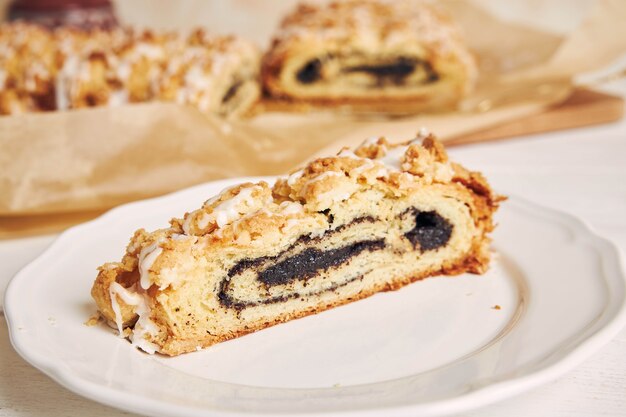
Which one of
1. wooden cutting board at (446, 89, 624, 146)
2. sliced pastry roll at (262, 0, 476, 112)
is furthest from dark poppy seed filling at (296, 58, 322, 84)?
wooden cutting board at (446, 89, 624, 146)

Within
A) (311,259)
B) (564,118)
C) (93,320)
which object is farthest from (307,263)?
(564,118)

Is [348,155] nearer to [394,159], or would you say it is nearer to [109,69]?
[394,159]

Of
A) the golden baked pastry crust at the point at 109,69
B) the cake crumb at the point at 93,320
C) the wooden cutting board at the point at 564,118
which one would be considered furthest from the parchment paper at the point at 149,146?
the cake crumb at the point at 93,320

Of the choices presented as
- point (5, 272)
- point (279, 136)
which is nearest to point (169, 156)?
point (279, 136)

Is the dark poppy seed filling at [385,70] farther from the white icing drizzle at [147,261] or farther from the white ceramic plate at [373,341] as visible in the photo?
the white icing drizzle at [147,261]

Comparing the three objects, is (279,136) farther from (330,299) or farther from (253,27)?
(253,27)
